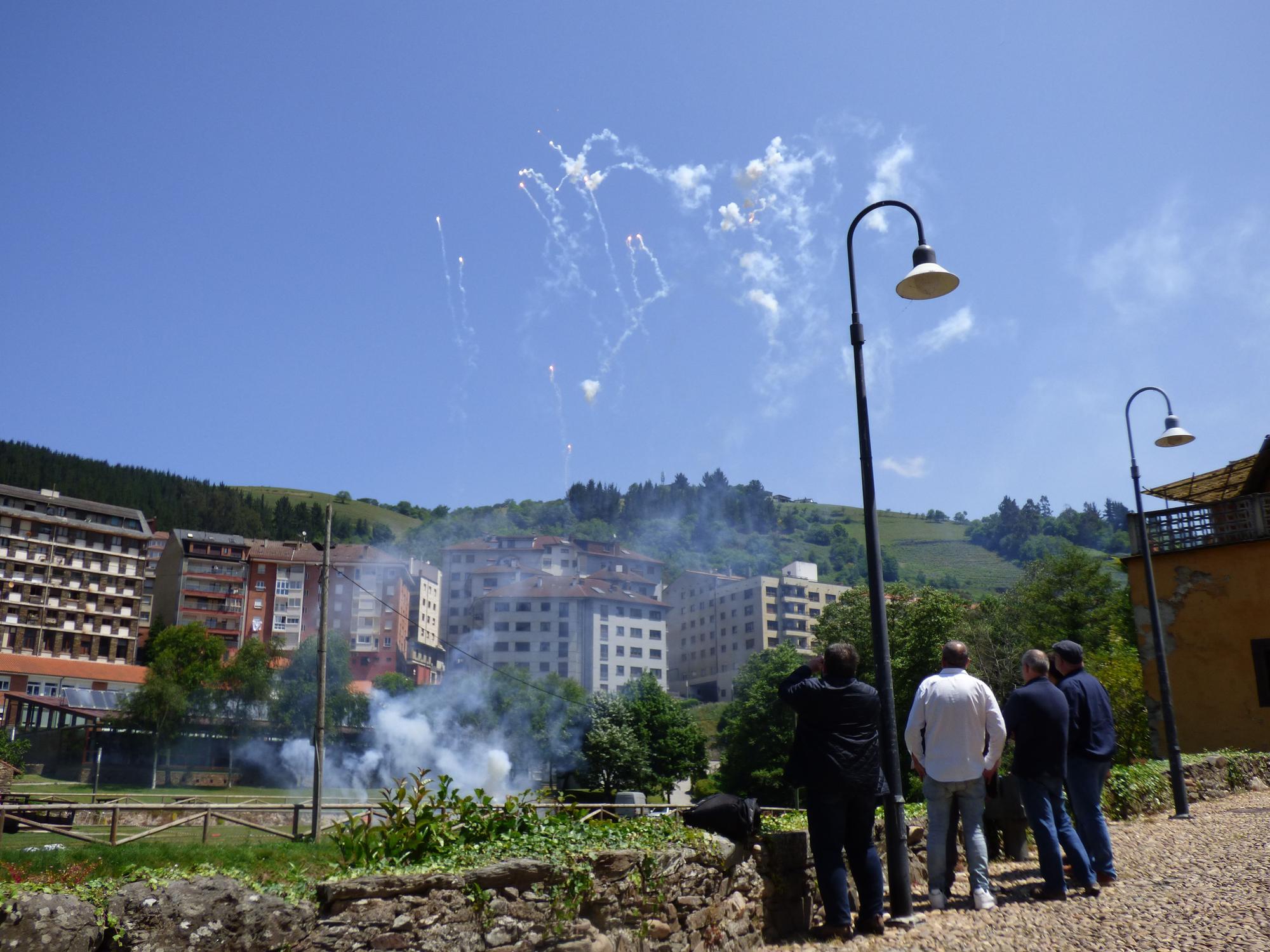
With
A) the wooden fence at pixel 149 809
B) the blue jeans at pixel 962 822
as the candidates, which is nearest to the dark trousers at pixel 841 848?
the blue jeans at pixel 962 822

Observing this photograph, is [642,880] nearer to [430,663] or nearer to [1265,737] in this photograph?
[1265,737]

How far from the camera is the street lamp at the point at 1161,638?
13039mm

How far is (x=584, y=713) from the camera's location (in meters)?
75.8

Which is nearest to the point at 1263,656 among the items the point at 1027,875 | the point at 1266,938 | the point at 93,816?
the point at 1027,875

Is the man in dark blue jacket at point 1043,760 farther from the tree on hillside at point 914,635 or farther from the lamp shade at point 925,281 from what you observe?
the tree on hillside at point 914,635

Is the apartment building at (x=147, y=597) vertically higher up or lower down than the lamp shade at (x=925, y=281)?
higher up

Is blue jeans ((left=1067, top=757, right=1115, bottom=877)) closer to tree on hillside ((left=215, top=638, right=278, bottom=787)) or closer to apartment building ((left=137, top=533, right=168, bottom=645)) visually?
tree on hillside ((left=215, top=638, right=278, bottom=787))

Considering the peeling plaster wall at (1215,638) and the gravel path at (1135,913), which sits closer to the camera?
the gravel path at (1135,913)

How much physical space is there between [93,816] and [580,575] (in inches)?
3844

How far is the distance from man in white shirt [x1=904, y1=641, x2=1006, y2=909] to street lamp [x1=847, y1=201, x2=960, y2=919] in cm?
23

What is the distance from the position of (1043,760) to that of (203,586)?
401 feet

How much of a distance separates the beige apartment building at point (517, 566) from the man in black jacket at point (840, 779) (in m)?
116

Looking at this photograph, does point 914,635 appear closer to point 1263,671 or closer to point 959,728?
point 1263,671

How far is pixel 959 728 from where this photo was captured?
6820 millimetres
